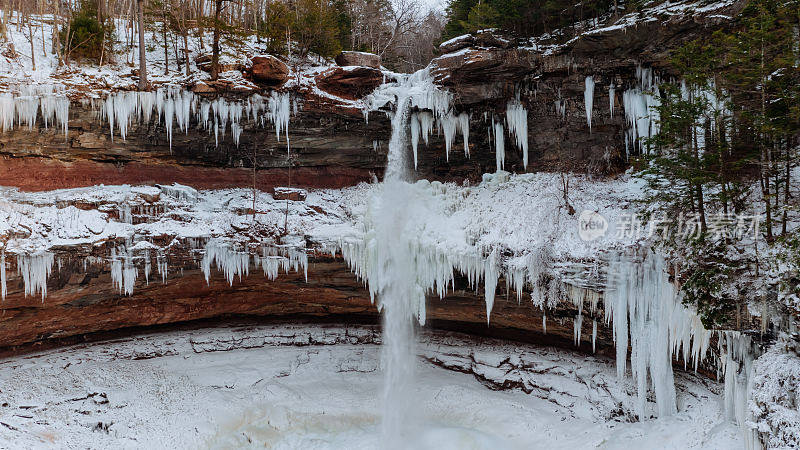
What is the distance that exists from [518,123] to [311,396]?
41.0ft

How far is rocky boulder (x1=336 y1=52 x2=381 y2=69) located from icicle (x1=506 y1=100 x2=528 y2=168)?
249 inches

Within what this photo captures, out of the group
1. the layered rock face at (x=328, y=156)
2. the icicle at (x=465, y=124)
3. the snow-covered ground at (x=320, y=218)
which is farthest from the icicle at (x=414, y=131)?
the icicle at (x=465, y=124)

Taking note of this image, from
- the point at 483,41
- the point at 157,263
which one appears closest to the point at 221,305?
the point at 157,263

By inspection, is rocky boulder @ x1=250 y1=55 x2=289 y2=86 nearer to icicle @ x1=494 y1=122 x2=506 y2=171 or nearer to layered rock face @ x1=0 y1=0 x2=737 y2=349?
layered rock face @ x1=0 y1=0 x2=737 y2=349

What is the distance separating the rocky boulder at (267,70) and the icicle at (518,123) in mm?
8735

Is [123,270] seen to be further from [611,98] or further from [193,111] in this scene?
[611,98]

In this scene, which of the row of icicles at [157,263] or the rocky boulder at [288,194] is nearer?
the row of icicles at [157,263]

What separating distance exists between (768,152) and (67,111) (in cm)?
1995

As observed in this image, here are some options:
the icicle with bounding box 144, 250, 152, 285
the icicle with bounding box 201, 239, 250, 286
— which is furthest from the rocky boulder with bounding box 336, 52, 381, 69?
the icicle with bounding box 144, 250, 152, 285

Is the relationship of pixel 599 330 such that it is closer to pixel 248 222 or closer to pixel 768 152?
pixel 768 152

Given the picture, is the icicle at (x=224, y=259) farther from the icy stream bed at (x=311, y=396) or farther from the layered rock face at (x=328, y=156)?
the icy stream bed at (x=311, y=396)

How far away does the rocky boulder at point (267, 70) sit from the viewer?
54.1 ft

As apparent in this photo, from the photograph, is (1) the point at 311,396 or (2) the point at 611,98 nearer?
(1) the point at 311,396

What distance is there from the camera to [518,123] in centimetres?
1728
